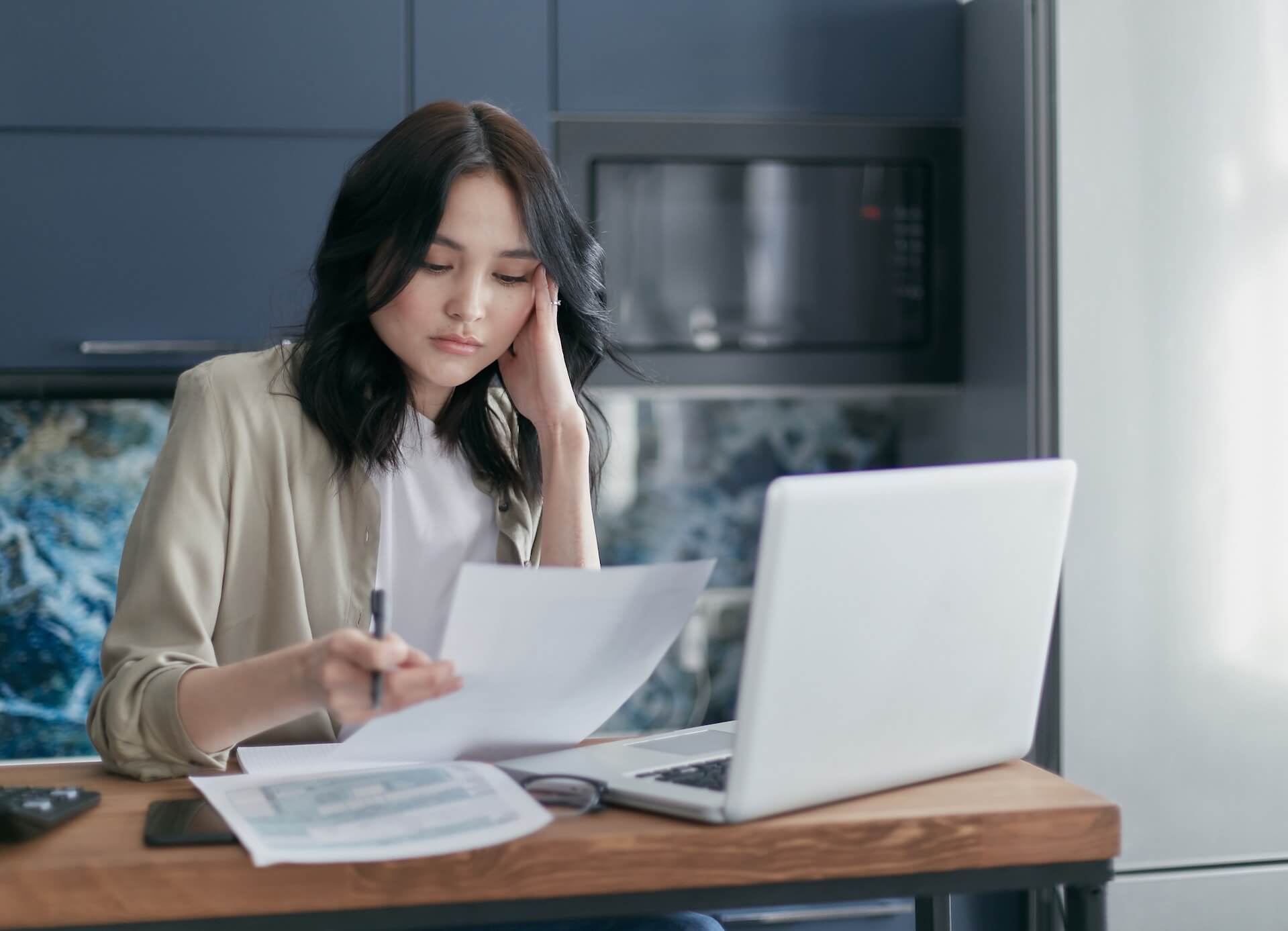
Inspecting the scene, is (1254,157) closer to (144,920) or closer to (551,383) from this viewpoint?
(551,383)

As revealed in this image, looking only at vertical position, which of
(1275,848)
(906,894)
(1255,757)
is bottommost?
(1275,848)

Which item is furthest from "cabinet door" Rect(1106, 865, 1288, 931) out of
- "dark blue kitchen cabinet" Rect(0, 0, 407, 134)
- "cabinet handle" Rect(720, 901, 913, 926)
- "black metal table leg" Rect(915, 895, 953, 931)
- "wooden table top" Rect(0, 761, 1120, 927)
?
"dark blue kitchen cabinet" Rect(0, 0, 407, 134)

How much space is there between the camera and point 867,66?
2.22m

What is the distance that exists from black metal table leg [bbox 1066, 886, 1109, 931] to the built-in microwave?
Result: 4.54 ft

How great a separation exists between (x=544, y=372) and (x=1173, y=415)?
41.3 inches

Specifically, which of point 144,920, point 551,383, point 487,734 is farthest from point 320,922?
point 551,383

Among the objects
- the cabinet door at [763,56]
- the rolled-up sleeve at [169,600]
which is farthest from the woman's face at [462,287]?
the cabinet door at [763,56]

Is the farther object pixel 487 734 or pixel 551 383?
pixel 551 383

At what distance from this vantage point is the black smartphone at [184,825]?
798 millimetres

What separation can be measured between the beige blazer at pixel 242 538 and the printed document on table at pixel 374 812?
225 mm

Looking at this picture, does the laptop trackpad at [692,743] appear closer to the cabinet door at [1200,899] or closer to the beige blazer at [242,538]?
the beige blazer at [242,538]

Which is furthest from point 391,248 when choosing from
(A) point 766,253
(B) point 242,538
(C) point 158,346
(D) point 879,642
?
(A) point 766,253

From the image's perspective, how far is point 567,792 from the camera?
2.95 ft

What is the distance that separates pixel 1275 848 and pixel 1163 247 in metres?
0.94
